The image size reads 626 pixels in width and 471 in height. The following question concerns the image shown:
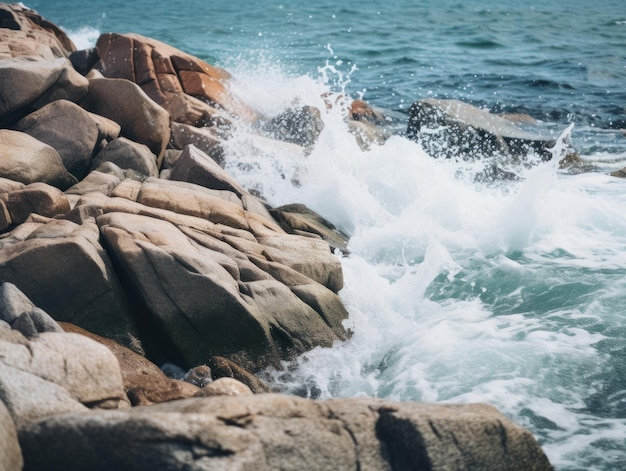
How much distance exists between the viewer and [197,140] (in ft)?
39.2

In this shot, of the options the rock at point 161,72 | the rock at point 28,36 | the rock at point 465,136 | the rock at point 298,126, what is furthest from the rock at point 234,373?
the rock at point 465,136

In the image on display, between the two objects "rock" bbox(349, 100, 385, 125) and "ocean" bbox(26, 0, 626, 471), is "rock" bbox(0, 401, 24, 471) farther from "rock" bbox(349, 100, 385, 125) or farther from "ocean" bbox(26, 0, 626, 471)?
"rock" bbox(349, 100, 385, 125)

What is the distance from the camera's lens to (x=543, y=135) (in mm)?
15445

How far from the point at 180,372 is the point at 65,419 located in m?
2.99

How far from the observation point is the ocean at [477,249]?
22.5ft

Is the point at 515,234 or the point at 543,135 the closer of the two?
the point at 515,234

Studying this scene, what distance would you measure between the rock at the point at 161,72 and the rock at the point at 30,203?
5833 millimetres

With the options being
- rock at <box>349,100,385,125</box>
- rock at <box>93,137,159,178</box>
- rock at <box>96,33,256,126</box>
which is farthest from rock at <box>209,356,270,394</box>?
rock at <box>349,100,385,125</box>

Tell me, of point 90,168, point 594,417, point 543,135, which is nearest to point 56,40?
point 90,168

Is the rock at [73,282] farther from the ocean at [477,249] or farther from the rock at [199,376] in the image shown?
the ocean at [477,249]

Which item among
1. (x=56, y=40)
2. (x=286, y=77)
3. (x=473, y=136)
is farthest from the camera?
(x=286, y=77)

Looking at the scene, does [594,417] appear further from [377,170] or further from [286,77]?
[286,77]

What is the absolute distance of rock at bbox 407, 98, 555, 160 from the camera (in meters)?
14.4

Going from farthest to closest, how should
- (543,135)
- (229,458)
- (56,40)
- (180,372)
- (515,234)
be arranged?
1. (56,40)
2. (543,135)
3. (515,234)
4. (180,372)
5. (229,458)
